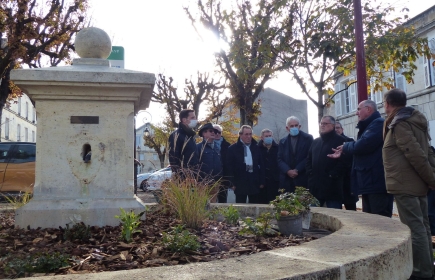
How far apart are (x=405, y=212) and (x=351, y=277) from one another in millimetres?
A: 2232

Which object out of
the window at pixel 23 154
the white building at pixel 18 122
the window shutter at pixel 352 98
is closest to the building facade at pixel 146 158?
the window at pixel 23 154

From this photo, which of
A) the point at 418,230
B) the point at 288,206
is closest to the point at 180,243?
the point at 288,206

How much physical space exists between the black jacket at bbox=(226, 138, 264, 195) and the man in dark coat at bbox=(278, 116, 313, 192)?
34 centimetres

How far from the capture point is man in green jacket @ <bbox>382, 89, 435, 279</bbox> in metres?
4.09

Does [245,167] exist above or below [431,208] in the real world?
above

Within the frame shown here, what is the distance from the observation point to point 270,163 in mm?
7691

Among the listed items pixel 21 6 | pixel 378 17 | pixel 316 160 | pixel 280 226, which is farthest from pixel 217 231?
pixel 21 6

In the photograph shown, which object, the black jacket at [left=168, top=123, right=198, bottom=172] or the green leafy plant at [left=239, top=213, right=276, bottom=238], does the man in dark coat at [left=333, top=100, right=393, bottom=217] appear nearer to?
the black jacket at [left=168, top=123, right=198, bottom=172]

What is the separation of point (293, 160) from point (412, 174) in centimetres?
300

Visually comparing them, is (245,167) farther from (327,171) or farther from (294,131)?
(327,171)

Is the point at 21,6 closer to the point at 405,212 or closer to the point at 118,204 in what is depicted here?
the point at 118,204

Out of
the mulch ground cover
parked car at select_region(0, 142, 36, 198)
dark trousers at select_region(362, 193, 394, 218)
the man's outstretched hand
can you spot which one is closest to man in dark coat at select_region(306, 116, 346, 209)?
the man's outstretched hand

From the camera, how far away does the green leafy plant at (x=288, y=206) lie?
152 inches

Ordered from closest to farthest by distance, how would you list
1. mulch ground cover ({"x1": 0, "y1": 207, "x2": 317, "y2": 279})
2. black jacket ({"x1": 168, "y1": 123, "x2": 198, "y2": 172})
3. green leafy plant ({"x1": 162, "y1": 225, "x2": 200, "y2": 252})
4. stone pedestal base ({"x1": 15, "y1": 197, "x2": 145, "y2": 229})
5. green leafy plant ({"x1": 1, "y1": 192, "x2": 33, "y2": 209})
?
mulch ground cover ({"x1": 0, "y1": 207, "x2": 317, "y2": 279}) → green leafy plant ({"x1": 162, "y1": 225, "x2": 200, "y2": 252}) → stone pedestal base ({"x1": 15, "y1": 197, "x2": 145, "y2": 229}) → green leafy plant ({"x1": 1, "y1": 192, "x2": 33, "y2": 209}) → black jacket ({"x1": 168, "y1": 123, "x2": 198, "y2": 172})
